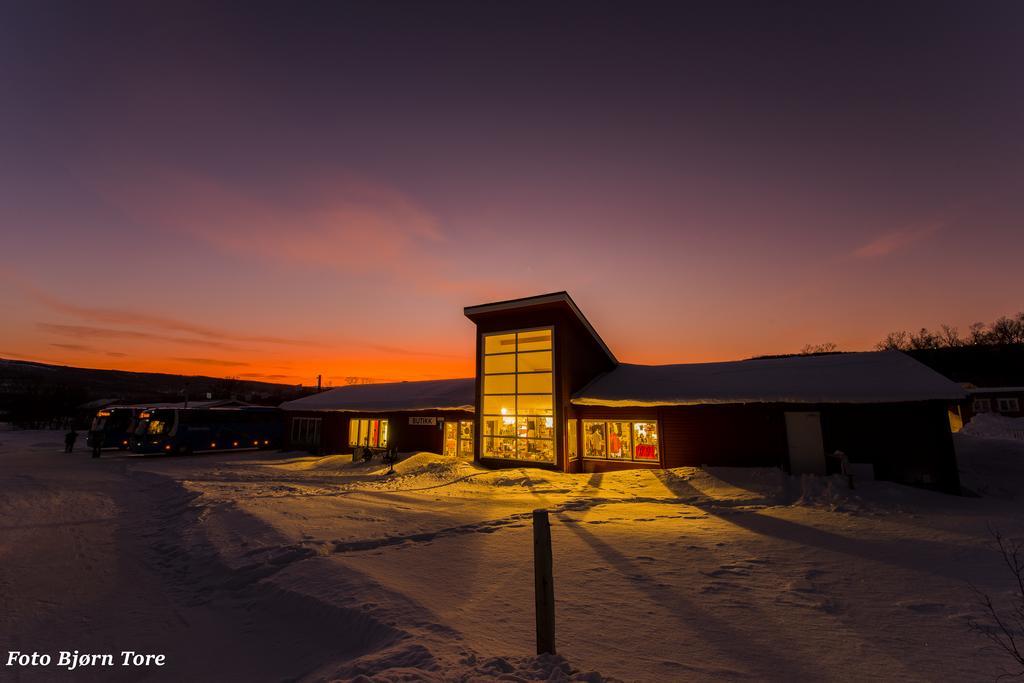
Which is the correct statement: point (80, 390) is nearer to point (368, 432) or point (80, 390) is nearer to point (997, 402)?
point (368, 432)

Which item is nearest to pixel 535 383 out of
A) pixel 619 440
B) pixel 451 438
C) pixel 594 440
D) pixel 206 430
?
pixel 594 440

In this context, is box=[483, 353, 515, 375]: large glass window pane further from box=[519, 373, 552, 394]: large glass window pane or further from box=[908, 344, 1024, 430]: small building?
box=[908, 344, 1024, 430]: small building

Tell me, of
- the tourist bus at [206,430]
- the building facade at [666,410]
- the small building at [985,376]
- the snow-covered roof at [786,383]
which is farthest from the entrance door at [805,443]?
the small building at [985,376]

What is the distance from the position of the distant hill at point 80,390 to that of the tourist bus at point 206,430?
7077 mm

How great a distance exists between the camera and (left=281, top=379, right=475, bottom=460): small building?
25.4 m

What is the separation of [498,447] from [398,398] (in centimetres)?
1079

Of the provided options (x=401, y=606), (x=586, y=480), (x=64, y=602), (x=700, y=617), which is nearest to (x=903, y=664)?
(x=700, y=617)

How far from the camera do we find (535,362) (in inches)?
834

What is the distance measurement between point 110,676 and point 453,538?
560cm

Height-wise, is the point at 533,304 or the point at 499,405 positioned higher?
the point at 533,304

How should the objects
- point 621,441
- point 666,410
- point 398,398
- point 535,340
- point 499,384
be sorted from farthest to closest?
1. point 398,398
2. point 499,384
3. point 535,340
4. point 621,441
5. point 666,410

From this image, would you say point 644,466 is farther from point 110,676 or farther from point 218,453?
point 218,453

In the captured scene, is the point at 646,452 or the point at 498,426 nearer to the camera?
the point at 646,452

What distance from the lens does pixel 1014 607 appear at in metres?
5.64
